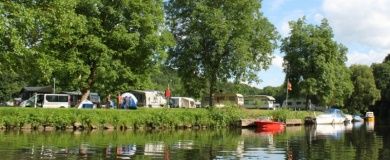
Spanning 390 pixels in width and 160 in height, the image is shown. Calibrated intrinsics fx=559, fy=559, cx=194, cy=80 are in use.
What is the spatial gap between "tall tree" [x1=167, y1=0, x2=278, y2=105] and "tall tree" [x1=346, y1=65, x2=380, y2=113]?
49.6 m

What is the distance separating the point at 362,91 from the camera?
116 m

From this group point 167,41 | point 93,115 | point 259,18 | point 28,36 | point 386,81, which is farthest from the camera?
point 386,81

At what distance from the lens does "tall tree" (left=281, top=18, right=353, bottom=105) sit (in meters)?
86.7

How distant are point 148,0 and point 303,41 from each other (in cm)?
3747

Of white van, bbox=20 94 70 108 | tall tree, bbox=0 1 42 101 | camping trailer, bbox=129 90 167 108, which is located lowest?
white van, bbox=20 94 70 108

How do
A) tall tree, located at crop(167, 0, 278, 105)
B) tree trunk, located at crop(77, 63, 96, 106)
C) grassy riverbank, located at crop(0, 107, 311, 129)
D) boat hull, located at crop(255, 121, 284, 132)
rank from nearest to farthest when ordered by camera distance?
grassy riverbank, located at crop(0, 107, 311, 129)
tree trunk, located at crop(77, 63, 96, 106)
boat hull, located at crop(255, 121, 284, 132)
tall tree, located at crop(167, 0, 278, 105)

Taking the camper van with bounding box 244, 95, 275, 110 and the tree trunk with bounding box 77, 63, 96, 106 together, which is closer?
the tree trunk with bounding box 77, 63, 96, 106

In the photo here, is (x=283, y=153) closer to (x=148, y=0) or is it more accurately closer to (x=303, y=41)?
(x=148, y=0)

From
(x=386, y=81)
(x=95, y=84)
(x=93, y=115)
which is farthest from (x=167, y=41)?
(x=386, y=81)

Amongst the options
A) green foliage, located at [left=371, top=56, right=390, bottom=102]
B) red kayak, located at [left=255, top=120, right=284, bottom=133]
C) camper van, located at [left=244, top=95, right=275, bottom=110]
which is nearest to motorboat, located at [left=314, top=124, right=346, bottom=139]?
red kayak, located at [left=255, top=120, right=284, bottom=133]

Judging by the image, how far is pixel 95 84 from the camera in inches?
2283

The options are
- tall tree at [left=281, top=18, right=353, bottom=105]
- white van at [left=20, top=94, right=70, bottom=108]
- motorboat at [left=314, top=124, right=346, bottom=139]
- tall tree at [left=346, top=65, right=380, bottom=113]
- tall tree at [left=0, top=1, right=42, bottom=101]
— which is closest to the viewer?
tall tree at [left=0, top=1, right=42, bottom=101]

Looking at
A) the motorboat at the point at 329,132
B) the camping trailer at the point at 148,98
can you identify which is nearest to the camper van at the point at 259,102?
the camping trailer at the point at 148,98

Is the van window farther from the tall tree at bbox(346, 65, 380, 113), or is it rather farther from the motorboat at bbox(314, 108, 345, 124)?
the tall tree at bbox(346, 65, 380, 113)
